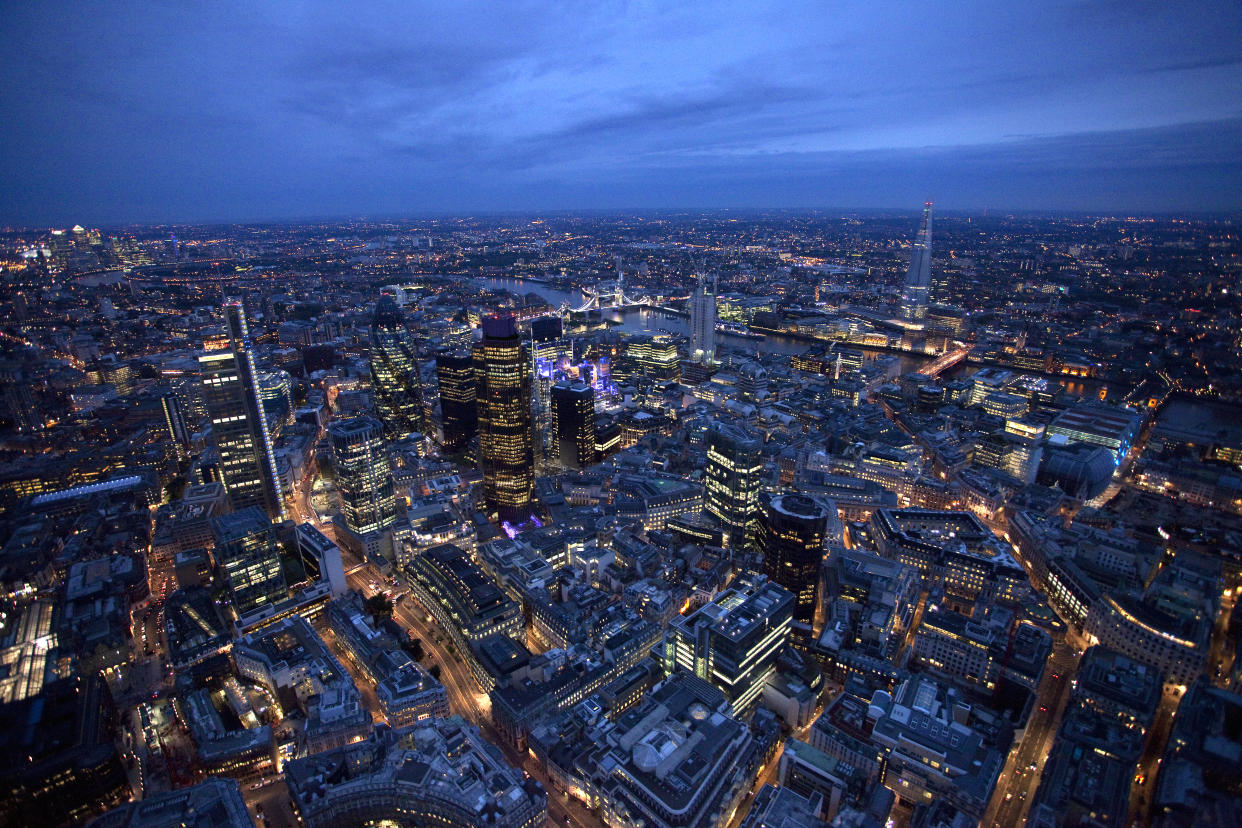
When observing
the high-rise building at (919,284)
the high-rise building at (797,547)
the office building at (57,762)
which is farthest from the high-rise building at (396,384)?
the high-rise building at (919,284)

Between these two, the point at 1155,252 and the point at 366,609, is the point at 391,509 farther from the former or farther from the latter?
the point at 1155,252

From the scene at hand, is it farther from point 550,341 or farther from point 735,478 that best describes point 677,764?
point 550,341

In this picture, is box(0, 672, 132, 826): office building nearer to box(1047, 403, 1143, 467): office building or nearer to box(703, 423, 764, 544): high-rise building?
box(703, 423, 764, 544): high-rise building

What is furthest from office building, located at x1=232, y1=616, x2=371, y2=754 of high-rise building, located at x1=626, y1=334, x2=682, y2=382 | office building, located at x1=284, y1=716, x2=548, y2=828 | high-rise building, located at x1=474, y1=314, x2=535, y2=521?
high-rise building, located at x1=626, y1=334, x2=682, y2=382

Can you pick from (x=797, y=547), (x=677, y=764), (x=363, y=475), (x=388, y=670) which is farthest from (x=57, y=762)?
(x=797, y=547)

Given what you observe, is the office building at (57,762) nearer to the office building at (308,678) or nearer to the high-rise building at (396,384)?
the office building at (308,678)

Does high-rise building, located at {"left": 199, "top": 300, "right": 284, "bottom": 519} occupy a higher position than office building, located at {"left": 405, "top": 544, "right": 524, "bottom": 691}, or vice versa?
high-rise building, located at {"left": 199, "top": 300, "right": 284, "bottom": 519}
